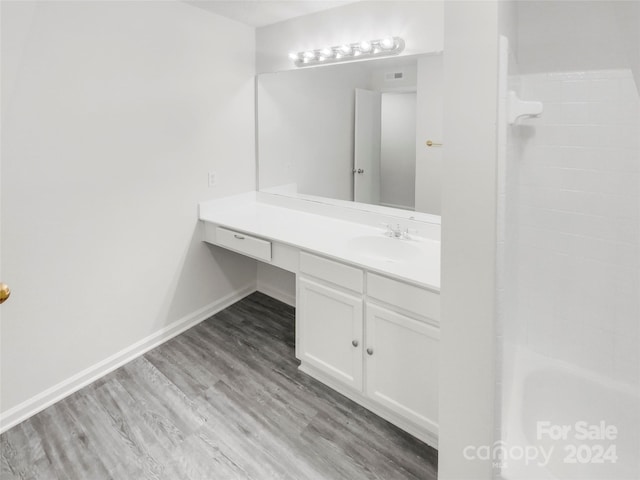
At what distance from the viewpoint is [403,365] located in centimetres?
180

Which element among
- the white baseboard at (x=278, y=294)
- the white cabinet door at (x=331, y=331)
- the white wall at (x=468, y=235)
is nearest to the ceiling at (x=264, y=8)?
the white wall at (x=468, y=235)

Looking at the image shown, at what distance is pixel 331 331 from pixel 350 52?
5.52 ft

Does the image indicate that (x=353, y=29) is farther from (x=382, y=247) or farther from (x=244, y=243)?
(x=244, y=243)

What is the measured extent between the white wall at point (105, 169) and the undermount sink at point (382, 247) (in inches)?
47.9

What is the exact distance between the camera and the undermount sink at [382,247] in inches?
86.1

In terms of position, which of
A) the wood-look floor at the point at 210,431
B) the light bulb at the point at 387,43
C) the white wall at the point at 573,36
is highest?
the light bulb at the point at 387,43

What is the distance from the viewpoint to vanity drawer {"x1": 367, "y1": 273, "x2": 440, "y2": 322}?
5.38ft

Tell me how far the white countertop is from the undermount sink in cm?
1

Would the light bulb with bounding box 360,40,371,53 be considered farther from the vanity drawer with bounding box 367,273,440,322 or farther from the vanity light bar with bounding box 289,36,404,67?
the vanity drawer with bounding box 367,273,440,322

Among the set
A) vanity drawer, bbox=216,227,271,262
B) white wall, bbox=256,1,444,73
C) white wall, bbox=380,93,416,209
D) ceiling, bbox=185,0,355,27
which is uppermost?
ceiling, bbox=185,0,355,27

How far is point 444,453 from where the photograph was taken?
136 cm

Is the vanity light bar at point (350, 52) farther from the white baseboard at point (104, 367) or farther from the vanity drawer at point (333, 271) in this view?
the white baseboard at point (104, 367)

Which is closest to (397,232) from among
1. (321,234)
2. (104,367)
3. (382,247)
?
(382,247)

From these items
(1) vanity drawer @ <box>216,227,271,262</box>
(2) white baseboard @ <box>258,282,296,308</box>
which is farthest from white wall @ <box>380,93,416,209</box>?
(2) white baseboard @ <box>258,282,296,308</box>
